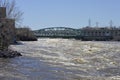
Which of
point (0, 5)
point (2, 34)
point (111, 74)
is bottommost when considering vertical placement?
point (111, 74)

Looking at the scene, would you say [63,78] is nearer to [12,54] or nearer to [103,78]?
[103,78]

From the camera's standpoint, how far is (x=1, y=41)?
159ft

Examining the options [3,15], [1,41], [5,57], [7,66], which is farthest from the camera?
[3,15]

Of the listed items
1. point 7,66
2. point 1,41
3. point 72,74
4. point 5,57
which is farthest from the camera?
point 1,41

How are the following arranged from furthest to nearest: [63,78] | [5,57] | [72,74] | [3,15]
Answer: [3,15] → [5,57] → [72,74] → [63,78]

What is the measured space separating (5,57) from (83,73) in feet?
49.7

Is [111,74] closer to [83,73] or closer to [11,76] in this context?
[83,73]

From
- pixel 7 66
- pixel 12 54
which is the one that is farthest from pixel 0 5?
pixel 7 66

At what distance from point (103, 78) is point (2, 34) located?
23.4m

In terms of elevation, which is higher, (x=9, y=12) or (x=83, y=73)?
(x=9, y=12)

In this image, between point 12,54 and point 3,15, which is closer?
point 12,54

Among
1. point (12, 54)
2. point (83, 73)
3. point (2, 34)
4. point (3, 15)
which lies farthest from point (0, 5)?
point (83, 73)

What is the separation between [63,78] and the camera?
2734 centimetres

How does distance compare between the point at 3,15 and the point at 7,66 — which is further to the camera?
the point at 3,15
